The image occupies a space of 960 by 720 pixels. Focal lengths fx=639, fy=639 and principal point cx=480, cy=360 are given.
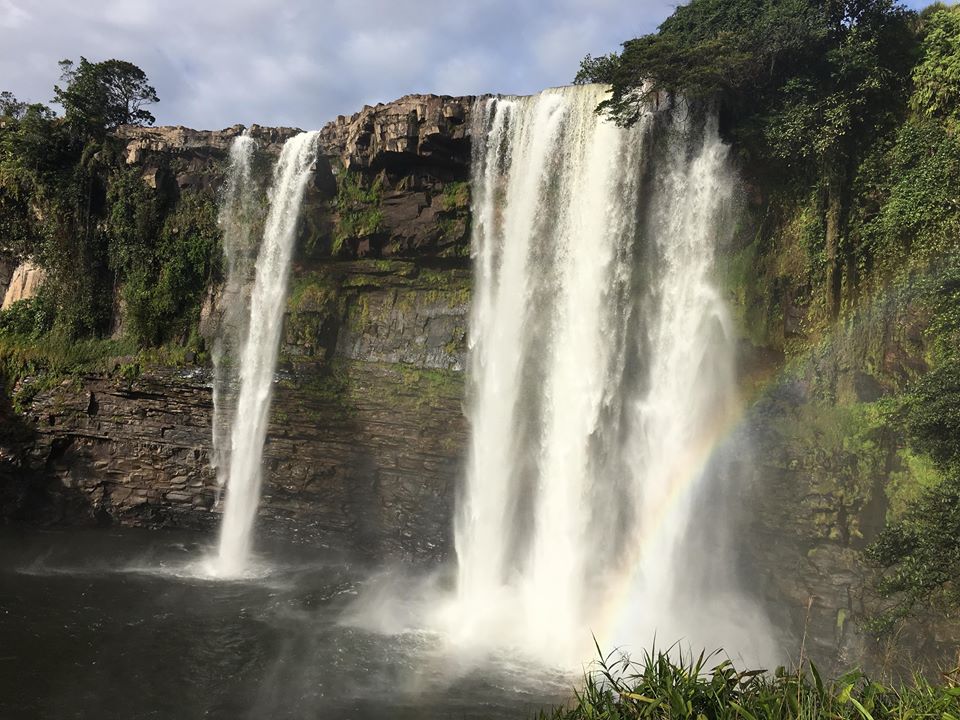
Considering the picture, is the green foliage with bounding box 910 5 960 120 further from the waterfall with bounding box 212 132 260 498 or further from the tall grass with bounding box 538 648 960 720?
the waterfall with bounding box 212 132 260 498

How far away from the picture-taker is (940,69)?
1444 cm

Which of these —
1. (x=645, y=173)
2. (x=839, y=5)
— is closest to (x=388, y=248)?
(x=645, y=173)

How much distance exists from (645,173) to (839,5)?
242 inches

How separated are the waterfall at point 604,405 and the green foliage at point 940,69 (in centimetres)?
444

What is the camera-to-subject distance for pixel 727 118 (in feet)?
54.4

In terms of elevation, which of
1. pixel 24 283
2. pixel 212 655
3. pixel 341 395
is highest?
pixel 24 283

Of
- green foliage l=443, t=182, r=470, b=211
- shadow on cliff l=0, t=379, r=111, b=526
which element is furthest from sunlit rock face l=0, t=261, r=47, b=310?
green foliage l=443, t=182, r=470, b=211

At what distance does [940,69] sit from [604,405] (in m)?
10.8

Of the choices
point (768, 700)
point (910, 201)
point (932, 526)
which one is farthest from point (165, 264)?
point (932, 526)

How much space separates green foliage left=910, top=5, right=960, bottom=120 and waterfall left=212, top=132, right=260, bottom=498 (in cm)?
2011

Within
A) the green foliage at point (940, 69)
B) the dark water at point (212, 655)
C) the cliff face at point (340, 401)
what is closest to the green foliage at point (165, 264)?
the cliff face at point (340, 401)

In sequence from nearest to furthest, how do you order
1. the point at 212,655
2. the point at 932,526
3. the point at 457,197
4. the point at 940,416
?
1. the point at 932,526
2. the point at 940,416
3. the point at 212,655
4. the point at 457,197

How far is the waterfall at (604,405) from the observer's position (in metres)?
15.3

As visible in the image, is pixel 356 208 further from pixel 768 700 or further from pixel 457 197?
pixel 768 700
